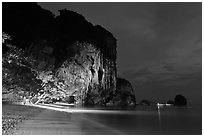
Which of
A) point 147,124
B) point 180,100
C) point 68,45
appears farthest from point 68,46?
point 180,100

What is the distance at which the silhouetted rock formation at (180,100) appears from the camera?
102 metres

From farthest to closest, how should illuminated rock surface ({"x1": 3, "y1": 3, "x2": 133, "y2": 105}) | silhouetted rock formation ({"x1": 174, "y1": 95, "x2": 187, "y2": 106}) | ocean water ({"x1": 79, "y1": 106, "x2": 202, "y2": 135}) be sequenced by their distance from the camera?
silhouetted rock formation ({"x1": 174, "y1": 95, "x2": 187, "y2": 106}) → illuminated rock surface ({"x1": 3, "y1": 3, "x2": 133, "y2": 105}) → ocean water ({"x1": 79, "y1": 106, "x2": 202, "y2": 135})

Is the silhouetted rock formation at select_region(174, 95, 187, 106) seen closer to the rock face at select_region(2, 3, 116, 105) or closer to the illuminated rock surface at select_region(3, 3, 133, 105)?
the illuminated rock surface at select_region(3, 3, 133, 105)

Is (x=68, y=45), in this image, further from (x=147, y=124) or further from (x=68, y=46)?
(x=147, y=124)

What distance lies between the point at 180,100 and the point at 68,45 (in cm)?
7592

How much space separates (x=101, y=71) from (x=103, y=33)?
8882mm

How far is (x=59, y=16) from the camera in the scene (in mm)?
44688

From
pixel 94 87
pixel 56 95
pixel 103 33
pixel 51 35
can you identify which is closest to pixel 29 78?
pixel 56 95

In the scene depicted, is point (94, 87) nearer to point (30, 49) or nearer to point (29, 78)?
point (30, 49)

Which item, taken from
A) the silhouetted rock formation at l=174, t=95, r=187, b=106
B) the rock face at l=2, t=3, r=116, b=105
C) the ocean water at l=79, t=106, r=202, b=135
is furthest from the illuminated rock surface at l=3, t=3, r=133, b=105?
the silhouetted rock formation at l=174, t=95, r=187, b=106

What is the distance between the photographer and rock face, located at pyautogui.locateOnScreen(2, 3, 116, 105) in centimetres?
3180

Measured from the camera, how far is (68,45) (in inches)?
1542

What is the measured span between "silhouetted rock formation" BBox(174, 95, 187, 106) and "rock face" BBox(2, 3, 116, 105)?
60.5m

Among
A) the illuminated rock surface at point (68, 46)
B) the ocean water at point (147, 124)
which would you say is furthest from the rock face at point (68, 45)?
the ocean water at point (147, 124)
